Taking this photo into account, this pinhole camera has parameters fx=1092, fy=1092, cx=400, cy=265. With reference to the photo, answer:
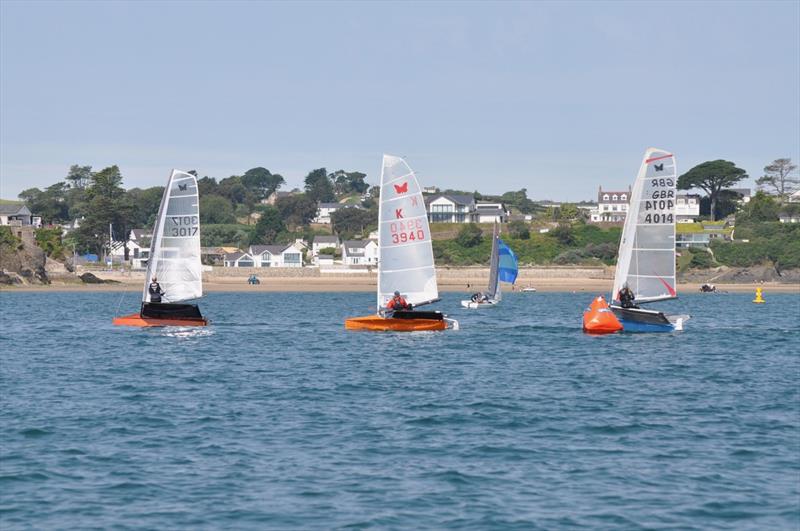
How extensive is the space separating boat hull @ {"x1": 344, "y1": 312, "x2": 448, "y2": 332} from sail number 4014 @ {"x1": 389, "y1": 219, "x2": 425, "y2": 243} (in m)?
3.28

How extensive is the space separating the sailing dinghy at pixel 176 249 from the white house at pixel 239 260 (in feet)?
367

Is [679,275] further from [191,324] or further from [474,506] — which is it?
[474,506]

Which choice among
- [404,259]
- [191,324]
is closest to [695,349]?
[404,259]

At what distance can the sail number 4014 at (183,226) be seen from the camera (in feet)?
165

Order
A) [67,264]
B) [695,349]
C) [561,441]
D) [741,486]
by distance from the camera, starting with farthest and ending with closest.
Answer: [67,264], [695,349], [561,441], [741,486]

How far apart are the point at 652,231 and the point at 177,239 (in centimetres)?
2148

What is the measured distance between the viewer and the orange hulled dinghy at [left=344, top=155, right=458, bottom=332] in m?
46.9

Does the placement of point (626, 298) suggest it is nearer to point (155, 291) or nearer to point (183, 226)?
point (183, 226)

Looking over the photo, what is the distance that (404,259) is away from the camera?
47.9m

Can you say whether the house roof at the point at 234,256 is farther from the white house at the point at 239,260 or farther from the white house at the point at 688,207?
the white house at the point at 688,207

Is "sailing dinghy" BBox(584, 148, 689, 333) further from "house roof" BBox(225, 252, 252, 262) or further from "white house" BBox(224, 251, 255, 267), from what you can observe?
"house roof" BBox(225, 252, 252, 262)

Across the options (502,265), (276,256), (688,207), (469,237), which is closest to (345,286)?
(276,256)

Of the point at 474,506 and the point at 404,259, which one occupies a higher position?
the point at 404,259

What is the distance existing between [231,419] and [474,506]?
9.73 meters
